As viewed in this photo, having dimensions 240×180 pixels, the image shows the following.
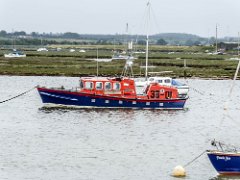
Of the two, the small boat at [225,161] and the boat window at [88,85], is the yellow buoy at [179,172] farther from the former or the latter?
the boat window at [88,85]

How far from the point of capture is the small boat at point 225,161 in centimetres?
3888

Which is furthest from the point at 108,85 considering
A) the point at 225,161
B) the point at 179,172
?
the point at 225,161

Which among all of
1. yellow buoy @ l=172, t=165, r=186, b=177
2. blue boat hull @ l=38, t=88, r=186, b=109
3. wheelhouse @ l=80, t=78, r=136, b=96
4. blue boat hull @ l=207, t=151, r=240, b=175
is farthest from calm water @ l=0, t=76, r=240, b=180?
wheelhouse @ l=80, t=78, r=136, b=96

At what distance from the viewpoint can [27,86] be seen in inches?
3652

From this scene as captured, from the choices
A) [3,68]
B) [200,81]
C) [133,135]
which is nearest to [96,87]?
[133,135]

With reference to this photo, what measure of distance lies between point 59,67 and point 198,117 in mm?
58447

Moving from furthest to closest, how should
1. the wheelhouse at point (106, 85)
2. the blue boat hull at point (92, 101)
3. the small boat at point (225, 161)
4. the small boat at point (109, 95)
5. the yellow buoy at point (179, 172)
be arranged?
the blue boat hull at point (92, 101) → the small boat at point (109, 95) → the wheelhouse at point (106, 85) → the yellow buoy at point (179, 172) → the small boat at point (225, 161)

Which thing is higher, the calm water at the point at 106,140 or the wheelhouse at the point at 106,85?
the wheelhouse at the point at 106,85

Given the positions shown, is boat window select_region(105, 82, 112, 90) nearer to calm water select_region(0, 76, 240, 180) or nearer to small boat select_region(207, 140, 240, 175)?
calm water select_region(0, 76, 240, 180)

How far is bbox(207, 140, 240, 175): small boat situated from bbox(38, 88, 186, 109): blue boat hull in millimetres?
28869

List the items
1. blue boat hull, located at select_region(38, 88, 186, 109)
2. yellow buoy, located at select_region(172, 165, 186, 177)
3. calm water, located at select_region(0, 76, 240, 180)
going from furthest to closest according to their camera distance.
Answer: blue boat hull, located at select_region(38, 88, 186, 109)
calm water, located at select_region(0, 76, 240, 180)
yellow buoy, located at select_region(172, 165, 186, 177)

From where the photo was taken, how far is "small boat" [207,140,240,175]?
128 feet

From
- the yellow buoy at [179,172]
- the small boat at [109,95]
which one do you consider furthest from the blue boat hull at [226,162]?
the small boat at [109,95]

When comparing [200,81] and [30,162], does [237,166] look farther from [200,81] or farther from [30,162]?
[200,81]
